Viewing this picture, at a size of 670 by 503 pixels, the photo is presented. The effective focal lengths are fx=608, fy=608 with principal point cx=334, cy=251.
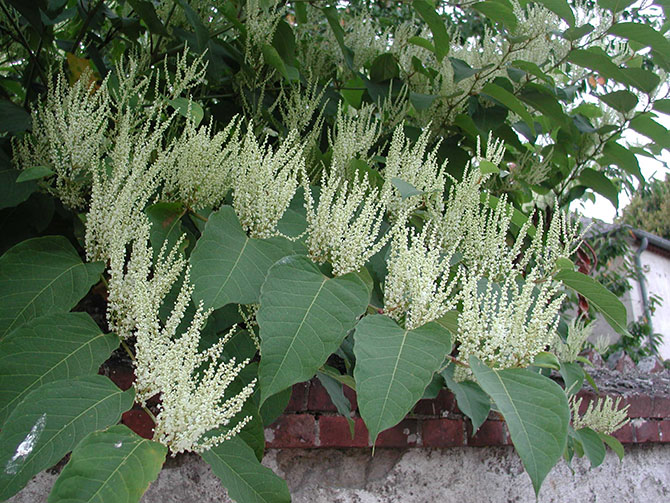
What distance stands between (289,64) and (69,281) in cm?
128

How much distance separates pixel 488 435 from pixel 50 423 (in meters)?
1.91

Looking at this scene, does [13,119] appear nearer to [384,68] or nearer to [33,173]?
[33,173]

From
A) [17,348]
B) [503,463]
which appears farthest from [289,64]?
[503,463]

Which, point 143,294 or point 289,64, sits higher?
point 289,64

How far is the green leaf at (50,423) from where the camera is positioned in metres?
0.93

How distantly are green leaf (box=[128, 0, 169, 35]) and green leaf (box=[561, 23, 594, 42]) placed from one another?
1.46 meters

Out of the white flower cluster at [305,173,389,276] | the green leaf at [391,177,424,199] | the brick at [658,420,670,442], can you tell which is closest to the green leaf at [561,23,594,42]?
the green leaf at [391,177,424,199]

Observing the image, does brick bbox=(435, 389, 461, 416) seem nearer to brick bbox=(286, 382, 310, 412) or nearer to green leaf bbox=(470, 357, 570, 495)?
brick bbox=(286, 382, 310, 412)

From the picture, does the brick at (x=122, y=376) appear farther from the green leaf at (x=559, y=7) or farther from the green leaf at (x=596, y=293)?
the green leaf at (x=559, y=7)

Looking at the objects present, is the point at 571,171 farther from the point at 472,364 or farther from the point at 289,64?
the point at 472,364

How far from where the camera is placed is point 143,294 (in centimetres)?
119

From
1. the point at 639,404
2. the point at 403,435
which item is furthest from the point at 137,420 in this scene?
the point at 639,404

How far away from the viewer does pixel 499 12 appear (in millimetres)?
2193

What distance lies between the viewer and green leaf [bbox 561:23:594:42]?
2.20 metres
